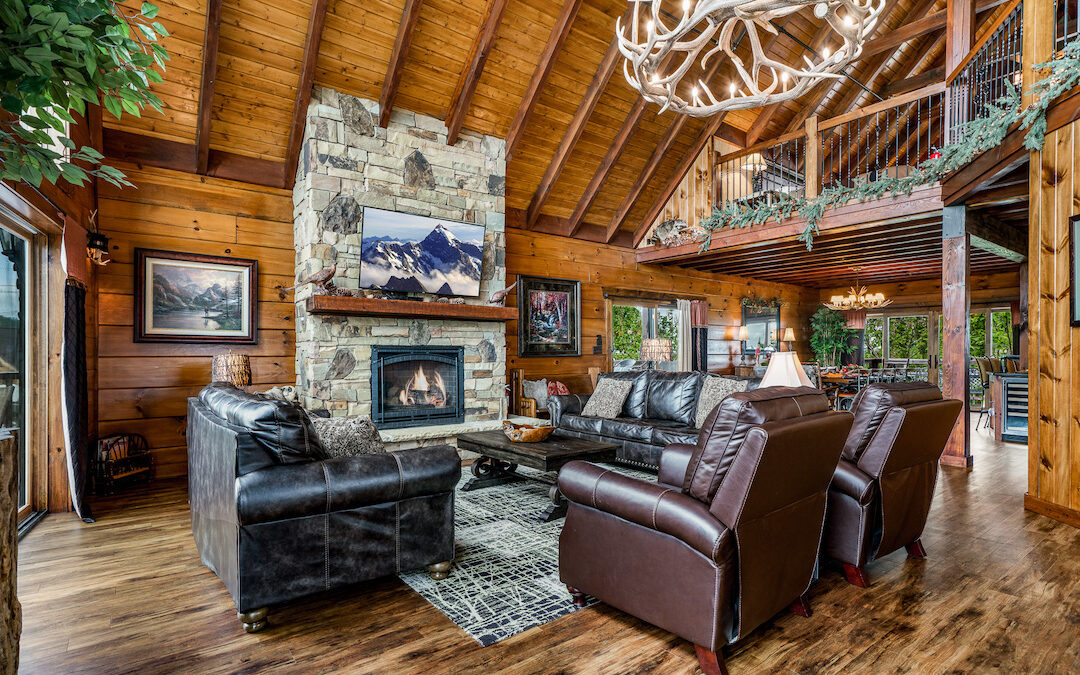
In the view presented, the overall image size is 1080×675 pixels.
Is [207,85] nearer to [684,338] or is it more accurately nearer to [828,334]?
[684,338]

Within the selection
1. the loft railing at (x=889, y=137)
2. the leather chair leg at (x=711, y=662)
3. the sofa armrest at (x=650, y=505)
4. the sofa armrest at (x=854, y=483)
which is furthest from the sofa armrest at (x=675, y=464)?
the loft railing at (x=889, y=137)

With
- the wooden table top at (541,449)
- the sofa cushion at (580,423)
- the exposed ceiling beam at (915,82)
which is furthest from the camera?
the exposed ceiling beam at (915,82)

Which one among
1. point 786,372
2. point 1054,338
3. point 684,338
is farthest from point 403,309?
point 684,338

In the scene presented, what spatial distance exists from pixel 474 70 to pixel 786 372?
157 inches

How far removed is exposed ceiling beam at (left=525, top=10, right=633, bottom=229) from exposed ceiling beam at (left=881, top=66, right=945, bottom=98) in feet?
18.3

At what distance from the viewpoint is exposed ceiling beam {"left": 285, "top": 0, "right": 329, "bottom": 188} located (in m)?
4.50

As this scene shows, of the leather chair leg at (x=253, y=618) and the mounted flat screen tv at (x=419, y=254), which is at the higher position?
the mounted flat screen tv at (x=419, y=254)

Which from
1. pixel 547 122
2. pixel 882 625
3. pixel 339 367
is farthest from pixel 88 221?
pixel 882 625

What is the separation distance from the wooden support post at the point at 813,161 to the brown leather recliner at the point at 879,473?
14.6ft

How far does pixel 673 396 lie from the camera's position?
5.53 meters

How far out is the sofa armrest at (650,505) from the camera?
1.90 m

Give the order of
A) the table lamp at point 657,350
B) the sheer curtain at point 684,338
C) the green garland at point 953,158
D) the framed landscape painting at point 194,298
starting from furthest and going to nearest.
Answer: the sheer curtain at point 684,338, the table lamp at point 657,350, the framed landscape painting at point 194,298, the green garland at point 953,158

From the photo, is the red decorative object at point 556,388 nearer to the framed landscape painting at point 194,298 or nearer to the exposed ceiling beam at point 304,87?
the framed landscape painting at point 194,298

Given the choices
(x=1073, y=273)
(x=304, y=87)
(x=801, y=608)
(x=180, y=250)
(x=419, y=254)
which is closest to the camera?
(x=801, y=608)
